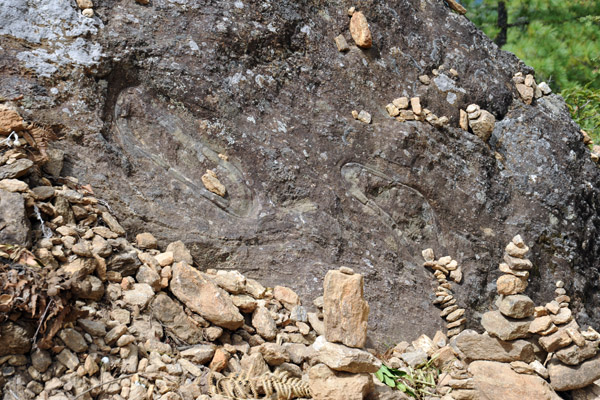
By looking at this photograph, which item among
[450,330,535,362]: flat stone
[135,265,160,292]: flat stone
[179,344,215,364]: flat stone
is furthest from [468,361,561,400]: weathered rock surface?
[135,265,160,292]: flat stone

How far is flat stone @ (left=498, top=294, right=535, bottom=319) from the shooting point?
4246 mm

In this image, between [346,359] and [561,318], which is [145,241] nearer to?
[346,359]

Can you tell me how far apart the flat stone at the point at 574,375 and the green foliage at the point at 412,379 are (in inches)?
33.8

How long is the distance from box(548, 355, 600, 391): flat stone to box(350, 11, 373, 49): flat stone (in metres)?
3.67

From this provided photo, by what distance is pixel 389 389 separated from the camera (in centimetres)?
384

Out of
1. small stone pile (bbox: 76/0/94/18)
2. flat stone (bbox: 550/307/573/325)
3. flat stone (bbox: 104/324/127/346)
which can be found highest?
small stone pile (bbox: 76/0/94/18)

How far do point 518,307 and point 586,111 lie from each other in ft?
22.0

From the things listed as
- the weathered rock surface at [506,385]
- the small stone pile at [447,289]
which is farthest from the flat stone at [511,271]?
the weathered rock surface at [506,385]

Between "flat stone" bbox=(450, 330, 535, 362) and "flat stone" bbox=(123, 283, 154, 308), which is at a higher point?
"flat stone" bbox=(450, 330, 535, 362)

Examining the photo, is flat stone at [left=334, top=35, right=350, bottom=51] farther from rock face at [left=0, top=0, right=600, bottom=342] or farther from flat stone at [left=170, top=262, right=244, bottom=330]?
flat stone at [left=170, top=262, right=244, bottom=330]

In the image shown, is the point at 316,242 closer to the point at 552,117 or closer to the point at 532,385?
the point at 532,385

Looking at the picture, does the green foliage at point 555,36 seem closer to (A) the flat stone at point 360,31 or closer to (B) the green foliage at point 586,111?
(B) the green foliage at point 586,111

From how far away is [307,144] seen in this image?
17.7ft

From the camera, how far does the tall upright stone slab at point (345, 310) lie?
145 inches
